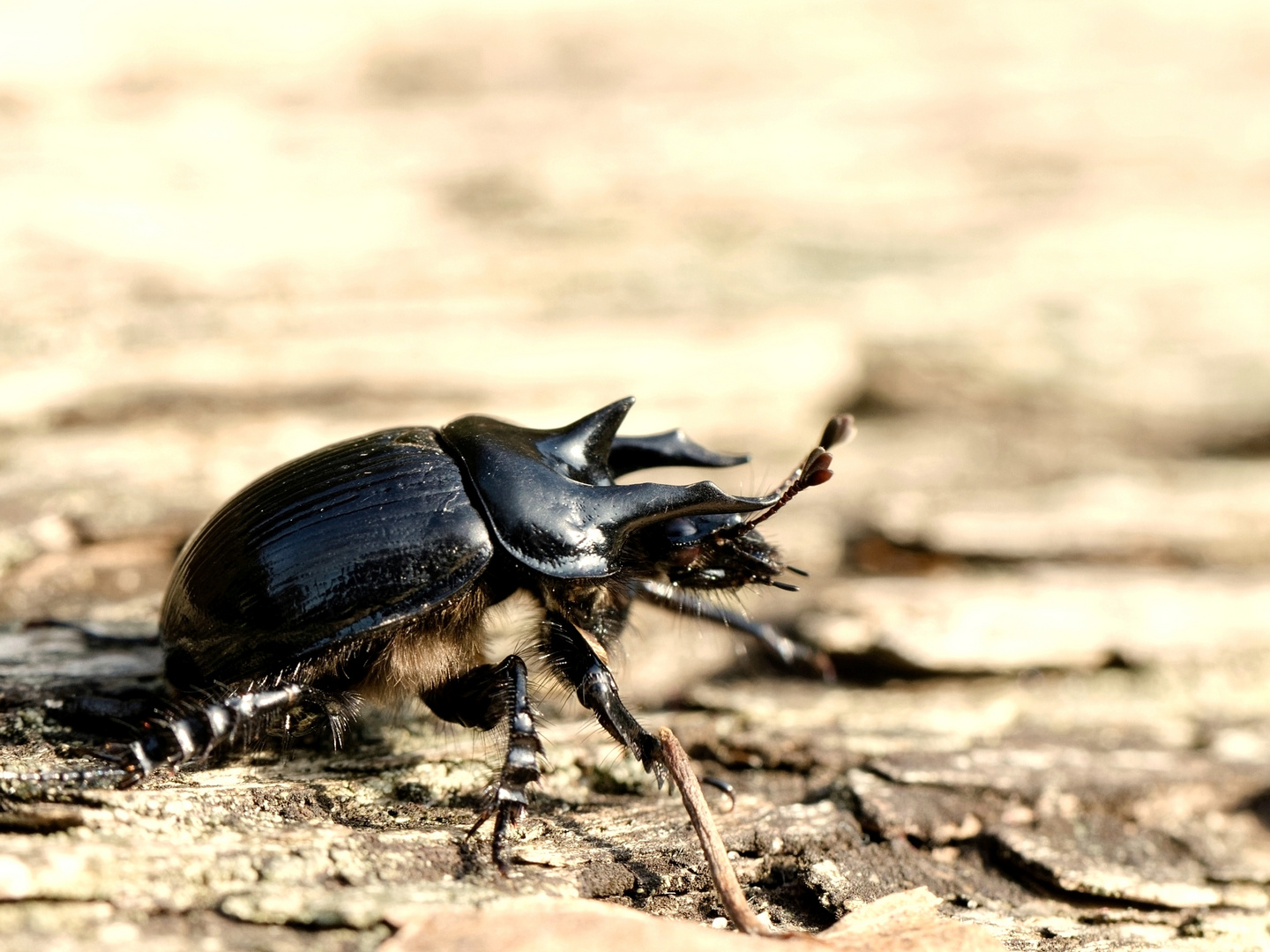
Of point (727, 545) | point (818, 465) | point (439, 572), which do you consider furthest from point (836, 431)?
point (439, 572)

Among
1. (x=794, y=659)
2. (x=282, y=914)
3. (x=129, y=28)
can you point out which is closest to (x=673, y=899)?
(x=282, y=914)

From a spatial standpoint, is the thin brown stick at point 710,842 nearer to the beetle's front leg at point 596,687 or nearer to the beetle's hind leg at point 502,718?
the beetle's front leg at point 596,687

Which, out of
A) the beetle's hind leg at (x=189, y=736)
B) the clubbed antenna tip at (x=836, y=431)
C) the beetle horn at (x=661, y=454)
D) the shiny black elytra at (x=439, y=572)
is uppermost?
the clubbed antenna tip at (x=836, y=431)

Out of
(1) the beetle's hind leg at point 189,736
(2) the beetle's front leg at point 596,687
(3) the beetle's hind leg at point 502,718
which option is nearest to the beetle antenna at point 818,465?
(2) the beetle's front leg at point 596,687

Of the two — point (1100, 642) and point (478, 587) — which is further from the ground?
point (478, 587)

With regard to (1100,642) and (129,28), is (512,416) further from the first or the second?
(129,28)

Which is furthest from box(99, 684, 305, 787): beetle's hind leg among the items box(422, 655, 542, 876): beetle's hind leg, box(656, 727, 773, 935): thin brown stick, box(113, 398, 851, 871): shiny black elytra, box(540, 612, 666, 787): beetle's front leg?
box(656, 727, 773, 935): thin brown stick
